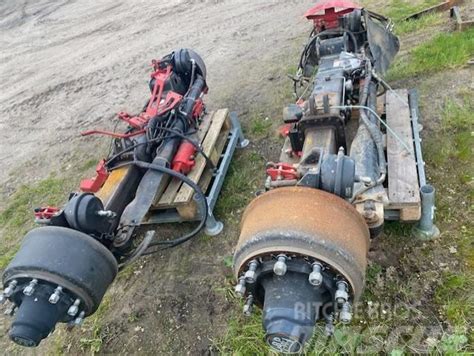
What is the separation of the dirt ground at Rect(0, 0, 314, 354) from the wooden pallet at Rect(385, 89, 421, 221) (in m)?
1.20

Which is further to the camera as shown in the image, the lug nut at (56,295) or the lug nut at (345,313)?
the lug nut at (56,295)

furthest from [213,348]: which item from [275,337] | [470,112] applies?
[470,112]

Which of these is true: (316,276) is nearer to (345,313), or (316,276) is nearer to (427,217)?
(345,313)

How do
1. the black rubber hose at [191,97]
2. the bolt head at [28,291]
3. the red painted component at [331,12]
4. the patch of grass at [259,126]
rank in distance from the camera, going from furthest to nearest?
the patch of grass at [259,126] < the red painted component at [331,12] < the black rubber hose at [191,97] < the bolt head at [28,291]

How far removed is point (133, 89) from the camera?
18.1ft

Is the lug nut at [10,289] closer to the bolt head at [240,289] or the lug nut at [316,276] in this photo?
the bolt head at [240,289]

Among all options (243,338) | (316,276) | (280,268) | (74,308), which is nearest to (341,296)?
(316,276)

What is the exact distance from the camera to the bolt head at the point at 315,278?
1.49m

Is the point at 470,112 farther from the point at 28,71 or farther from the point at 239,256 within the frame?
the point at 28,71

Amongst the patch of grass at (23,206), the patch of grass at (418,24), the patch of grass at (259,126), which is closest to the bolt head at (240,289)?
the patch of grass at (259,126)

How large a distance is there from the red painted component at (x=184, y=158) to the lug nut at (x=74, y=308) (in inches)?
51.6

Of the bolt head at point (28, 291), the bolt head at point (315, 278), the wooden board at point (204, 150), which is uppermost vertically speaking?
the bolt head at point (315, 278)

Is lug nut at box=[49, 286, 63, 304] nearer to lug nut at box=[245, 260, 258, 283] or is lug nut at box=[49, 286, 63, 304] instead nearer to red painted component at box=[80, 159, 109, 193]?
lug nut at box=[245, 260, 258, 283]

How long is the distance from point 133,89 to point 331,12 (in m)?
2.95
